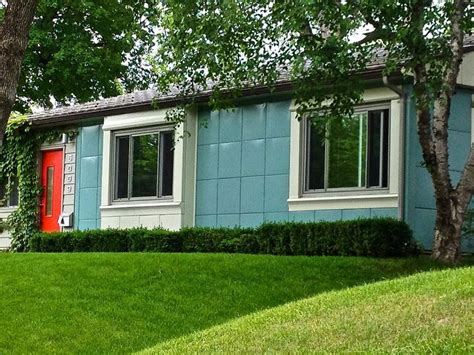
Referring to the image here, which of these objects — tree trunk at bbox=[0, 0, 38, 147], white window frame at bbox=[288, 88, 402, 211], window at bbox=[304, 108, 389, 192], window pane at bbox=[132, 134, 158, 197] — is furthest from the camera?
window pane at bbox=[132, 134, 158, 197]

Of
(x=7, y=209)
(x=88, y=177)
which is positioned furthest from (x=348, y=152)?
(x=7, y=209)

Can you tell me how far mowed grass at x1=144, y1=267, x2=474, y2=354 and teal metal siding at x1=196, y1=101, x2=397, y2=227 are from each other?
19.5 ft

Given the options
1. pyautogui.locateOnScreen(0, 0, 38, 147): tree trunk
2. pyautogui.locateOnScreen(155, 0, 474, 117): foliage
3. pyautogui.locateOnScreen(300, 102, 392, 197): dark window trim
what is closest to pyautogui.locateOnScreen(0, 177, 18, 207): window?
pyautogui.locateOnScreen(155, 0, 474, 117): foliage

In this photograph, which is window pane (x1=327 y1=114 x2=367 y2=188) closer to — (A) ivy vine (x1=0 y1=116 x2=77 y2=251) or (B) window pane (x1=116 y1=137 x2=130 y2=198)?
(B) window pane (x1=116 y1=137 x2=130 y2=198)

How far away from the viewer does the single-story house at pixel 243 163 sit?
44.0 ft

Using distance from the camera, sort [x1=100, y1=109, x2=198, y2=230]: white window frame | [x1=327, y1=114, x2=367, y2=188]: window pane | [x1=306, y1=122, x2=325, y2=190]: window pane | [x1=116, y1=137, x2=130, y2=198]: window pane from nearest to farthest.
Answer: [x1=327, y1=114, x2=367, y2=188]: window pane
[x1=306, y1=122, x2=325, y2=190]: window pane
[x1=100, y1=109, x2=198, y2=230]: white window frame
[x1=116, y1=137, x2=130, y2=198]: window pane

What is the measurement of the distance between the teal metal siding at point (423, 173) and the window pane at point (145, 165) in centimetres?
517

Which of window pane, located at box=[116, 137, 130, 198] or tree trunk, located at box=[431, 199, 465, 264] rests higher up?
window pane, located at box=[116, 137, 130, 198]

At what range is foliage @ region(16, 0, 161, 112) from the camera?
28.1 m

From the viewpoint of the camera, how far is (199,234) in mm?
14844


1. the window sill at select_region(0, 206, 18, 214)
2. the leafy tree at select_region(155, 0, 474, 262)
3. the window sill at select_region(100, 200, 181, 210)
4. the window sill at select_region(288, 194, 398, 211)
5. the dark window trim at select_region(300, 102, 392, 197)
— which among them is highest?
the leafy tree at select_region(155, 0, 474, 262)

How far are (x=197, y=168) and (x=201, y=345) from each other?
8.78m

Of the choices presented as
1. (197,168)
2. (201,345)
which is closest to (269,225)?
(197,168)

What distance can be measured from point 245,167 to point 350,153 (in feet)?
6.77
